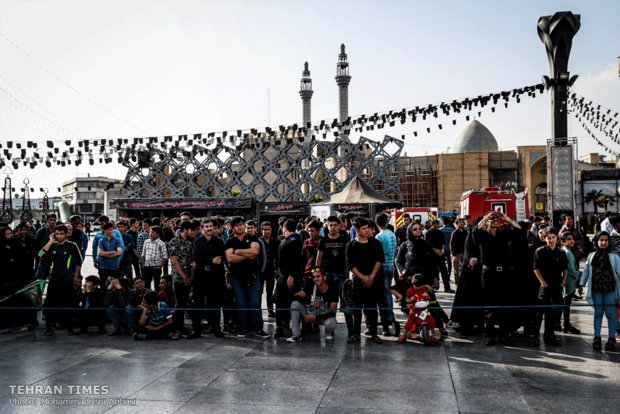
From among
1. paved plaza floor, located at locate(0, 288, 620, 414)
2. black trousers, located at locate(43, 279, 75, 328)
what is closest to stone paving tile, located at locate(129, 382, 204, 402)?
paved plaza floor, located at locate(0, 288, 620, 414)

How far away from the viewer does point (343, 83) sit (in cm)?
8381

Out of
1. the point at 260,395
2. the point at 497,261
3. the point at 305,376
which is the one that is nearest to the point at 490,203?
the point at 497,261

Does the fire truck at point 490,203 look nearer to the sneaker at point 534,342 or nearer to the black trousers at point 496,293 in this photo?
the black trousers at point 496,293

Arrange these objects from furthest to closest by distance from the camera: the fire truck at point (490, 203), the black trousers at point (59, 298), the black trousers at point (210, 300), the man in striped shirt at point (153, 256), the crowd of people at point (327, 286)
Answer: the fire truck at point (490, 203) < the man in striped shirt at point (153, 256) < the black trousers at point (59, 298) < the black trousers at point (210, 300) < the crowd of people at point (327, 286)

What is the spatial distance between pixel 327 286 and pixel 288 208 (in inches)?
1428

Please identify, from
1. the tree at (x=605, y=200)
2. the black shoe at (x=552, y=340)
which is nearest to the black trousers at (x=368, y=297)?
the black shoe at (x=552, y=340)

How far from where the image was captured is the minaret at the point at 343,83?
272ft

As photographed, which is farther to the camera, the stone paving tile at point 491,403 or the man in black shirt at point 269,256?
the man in black shirt at point 269,256

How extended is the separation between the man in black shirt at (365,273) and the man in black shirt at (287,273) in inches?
30.6

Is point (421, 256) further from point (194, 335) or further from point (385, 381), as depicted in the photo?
point (194, 335)

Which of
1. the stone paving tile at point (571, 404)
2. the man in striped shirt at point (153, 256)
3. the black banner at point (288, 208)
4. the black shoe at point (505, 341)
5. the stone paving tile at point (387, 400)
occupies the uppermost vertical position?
the black banner at point (288, 208)

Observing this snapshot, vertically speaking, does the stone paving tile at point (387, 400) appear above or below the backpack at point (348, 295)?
below

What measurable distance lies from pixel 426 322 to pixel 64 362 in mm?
4716

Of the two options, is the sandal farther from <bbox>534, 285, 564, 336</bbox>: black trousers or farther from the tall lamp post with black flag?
the tall lamp post with black flag
